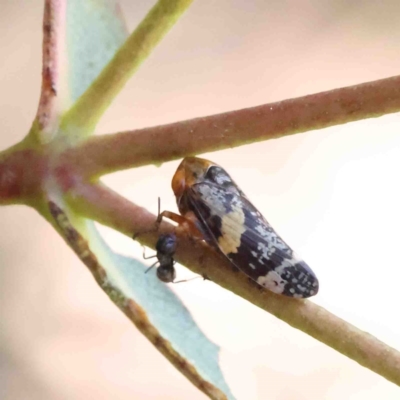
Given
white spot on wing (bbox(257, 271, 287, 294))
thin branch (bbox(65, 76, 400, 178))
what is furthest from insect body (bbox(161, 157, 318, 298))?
thin branch (bbox(65, 76, 400, 178))

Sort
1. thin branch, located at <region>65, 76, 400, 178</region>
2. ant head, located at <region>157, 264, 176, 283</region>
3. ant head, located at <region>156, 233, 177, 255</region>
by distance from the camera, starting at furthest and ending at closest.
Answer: ant head, located at <region>157, 264, 176, 283</region>
ant head, located at <region>156, 233, 177, 255</region>
thin branch, located at <region>65, 76, 400, 178</region>

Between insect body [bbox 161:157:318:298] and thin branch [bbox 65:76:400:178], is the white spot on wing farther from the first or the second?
thin branch [bbox 65:76:400:178]

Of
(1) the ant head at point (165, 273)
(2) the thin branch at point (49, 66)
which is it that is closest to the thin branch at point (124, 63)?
(2) the thin branch at point (49, 66)

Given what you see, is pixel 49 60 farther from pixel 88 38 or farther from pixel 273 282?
pixel 273 282

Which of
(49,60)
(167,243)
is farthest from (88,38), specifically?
(167,243)

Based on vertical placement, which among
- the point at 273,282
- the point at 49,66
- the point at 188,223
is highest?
the point at 49,66

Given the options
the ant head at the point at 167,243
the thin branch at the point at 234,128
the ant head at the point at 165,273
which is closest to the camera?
the thin branch at the point at 234,128

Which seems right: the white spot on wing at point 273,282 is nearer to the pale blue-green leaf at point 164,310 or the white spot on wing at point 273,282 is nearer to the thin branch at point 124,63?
the pale blue-green leaf at point 164,310
